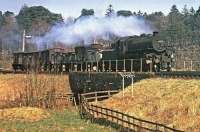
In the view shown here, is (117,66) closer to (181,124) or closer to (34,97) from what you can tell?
(34,97)

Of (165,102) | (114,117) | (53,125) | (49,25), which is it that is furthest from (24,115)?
(49,25)

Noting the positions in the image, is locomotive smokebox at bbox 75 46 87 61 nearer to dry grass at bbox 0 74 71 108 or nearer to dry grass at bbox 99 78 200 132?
dry grass at bbox 0 74 71 108

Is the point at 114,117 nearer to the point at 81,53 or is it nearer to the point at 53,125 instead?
the point at 53,125

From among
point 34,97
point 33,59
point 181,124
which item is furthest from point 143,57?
point 33,59

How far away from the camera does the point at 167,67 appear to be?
51531 millimetres

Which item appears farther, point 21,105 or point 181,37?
point 181,37

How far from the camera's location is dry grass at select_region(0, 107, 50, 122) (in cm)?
3872

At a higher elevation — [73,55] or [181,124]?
[73,55]

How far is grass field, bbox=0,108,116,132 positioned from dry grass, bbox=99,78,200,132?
12.7 ft

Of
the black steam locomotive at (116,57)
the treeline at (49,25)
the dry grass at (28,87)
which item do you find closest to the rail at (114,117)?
the dry grass at (28,87)

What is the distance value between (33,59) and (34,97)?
82.1 feet

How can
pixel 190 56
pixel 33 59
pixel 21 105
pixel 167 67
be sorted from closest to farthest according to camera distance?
1. pixel 21 105
2. pixel 167 67
3. pixel 33 59
4. pixel 190 56

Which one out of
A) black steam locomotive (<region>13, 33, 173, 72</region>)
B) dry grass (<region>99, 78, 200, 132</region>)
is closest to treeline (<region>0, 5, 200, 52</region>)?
black steam locomotive (<region>13, 33, 173, 72</region>)

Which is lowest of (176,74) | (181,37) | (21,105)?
(21,105)
